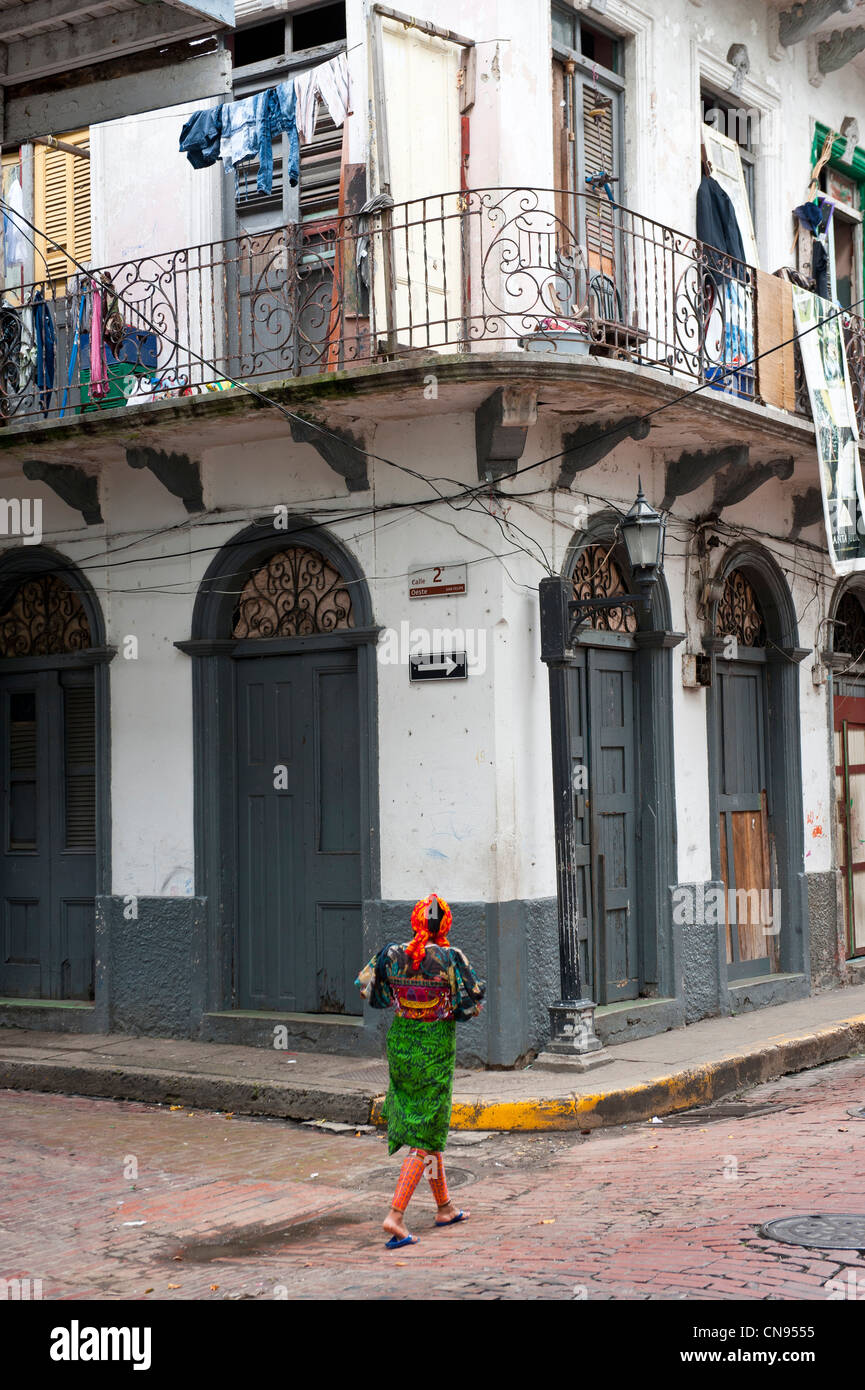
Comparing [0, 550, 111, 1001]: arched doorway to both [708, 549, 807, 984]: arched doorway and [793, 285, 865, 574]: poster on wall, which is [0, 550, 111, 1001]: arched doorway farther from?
[793, 285, 865, 574]: poster on wall

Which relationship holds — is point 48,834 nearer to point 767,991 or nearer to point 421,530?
point 421,530

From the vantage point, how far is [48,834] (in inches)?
480

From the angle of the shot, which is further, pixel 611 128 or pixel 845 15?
pixel 845 15

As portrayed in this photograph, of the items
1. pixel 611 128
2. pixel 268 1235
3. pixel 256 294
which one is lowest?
pixel 268 1235

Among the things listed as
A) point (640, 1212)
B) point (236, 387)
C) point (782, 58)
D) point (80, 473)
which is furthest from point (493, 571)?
point (782, 58)

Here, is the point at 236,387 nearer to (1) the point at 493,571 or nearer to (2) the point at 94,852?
(1) the point at 493,571

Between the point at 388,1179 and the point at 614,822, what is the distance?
13.5 ft

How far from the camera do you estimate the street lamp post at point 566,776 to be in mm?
9766

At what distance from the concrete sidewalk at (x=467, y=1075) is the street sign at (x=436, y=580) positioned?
306 centimetres

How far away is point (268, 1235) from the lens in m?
6.77

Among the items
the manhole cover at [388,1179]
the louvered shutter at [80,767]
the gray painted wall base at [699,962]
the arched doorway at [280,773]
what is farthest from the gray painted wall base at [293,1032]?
the gray painted wall base at [699,962]

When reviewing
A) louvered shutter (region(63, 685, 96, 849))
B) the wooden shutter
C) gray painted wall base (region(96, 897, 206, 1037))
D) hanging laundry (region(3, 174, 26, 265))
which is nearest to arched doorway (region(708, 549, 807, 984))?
gray painted wall base (region(96, 897, 206, 1037))

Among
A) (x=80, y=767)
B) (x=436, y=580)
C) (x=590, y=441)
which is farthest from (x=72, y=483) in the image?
(x=590, y=441)

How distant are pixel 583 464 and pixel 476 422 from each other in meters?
0.83
